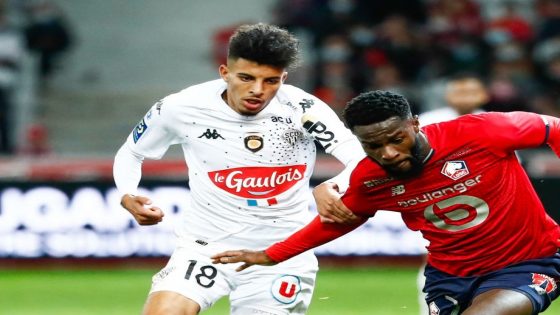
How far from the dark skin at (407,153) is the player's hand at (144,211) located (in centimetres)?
118

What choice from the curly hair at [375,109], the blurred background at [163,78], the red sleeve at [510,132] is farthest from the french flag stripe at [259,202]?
the blurred background at [163,78]

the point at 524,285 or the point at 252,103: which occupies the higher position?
the point at 252,103

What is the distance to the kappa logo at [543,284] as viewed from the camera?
6109 millimetres

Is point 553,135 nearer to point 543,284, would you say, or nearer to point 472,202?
point 472,202

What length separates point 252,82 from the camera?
254 inches

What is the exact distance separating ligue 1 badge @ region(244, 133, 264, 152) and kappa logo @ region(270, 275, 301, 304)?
71cm

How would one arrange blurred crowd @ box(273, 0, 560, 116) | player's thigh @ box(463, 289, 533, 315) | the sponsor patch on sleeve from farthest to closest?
blurred crowd @ box(273, 0, 560, 116), the sponsor patch on sleeve, player's thigh @ box(463, 289, 533, 315)

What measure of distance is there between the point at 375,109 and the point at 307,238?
32.4 inches

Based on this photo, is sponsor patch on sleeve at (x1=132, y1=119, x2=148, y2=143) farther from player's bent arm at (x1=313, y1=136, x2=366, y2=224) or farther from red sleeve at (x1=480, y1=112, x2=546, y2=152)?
red sleeve at (x1=480, y1=112, x2=546, y2=152)

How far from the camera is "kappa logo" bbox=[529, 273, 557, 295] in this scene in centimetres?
611

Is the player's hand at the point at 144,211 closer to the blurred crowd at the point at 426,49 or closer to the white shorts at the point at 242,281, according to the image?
the white shorts at the point at 242,281

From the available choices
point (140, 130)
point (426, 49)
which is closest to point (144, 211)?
point (140, 130)

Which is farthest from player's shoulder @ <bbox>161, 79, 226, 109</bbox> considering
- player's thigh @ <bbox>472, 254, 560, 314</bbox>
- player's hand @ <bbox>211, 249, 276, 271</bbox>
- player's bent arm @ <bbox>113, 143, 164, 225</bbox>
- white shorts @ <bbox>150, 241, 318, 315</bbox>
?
player's thigh @ <bbox>472, 254, 560, 314</bbox>

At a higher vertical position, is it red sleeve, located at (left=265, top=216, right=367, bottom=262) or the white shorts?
red sleeve, located at (left=265, top=216, right=367, bottom=262)
